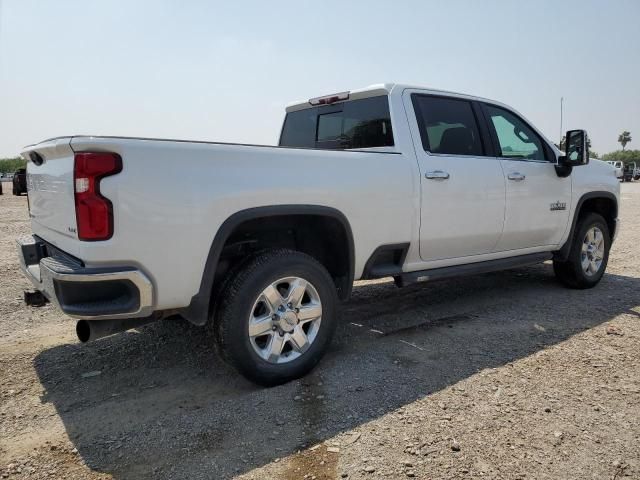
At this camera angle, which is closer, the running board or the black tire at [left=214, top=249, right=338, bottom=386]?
the black tire at [left=214, top=249, right=338, bottom=386]

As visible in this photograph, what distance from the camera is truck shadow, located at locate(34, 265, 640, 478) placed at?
2.53 m

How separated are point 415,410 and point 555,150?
3.55m

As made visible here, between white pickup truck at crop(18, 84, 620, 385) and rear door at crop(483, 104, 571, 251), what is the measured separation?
19 mm

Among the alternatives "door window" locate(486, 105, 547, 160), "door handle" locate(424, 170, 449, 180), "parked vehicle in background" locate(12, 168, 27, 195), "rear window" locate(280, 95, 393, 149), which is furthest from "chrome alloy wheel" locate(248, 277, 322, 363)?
"door window" locate(486, 105, 547, 160)

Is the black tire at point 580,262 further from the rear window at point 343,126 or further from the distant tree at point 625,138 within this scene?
the distant tree at point 625,138

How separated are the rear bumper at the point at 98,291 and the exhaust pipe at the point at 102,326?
0.81 ft

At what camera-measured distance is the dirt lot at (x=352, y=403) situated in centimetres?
238

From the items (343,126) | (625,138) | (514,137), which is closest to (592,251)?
(514,137)

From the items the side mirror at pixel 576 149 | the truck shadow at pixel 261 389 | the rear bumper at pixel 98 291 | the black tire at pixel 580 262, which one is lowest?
the truck shadow at pixel 261 389

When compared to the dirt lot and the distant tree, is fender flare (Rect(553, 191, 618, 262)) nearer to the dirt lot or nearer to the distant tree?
the dirt lot

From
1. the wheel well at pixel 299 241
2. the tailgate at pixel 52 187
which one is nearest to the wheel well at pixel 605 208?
the wheel well at pixel 299 241

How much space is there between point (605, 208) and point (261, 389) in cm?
487

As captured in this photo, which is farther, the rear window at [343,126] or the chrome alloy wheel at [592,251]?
the chrome alloy wheel at [592,251]

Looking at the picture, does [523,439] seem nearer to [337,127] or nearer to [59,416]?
[59,416]
